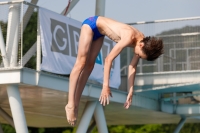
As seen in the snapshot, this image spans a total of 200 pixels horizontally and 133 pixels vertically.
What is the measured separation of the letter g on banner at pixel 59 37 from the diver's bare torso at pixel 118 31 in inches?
421

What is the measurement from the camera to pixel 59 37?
20.6m

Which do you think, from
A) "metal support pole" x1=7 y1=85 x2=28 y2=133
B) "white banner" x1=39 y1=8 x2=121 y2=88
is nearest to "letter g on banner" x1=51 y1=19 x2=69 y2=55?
"white banner" x1=39 y1=8 x2=121 y2=88

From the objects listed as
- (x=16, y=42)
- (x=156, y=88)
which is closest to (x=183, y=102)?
(x=156, y=88)

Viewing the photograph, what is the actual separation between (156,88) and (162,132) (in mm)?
21854

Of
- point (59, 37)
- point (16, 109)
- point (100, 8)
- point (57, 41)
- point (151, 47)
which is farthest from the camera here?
point (100, 8)

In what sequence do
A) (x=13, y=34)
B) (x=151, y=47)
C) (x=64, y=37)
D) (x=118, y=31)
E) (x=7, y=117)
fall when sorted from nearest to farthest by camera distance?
(x=151, y=47), (x=118, y=31), (x=13, y=34), (x=64, y=37), (x=7, y=117)

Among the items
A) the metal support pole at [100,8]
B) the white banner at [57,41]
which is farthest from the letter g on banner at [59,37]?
the metal support pole at [100,8]

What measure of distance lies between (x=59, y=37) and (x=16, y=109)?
8.30 feet

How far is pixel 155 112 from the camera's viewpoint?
2911 centimetres

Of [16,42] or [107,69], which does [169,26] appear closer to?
[16,42]

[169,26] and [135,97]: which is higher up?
[169,26]

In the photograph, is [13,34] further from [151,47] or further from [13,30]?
[151,47]

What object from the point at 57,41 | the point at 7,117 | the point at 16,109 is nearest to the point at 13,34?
the point at 57,41

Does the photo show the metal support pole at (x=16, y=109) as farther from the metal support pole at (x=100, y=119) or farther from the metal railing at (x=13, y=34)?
the metal support pole at (x=100, y=119)
